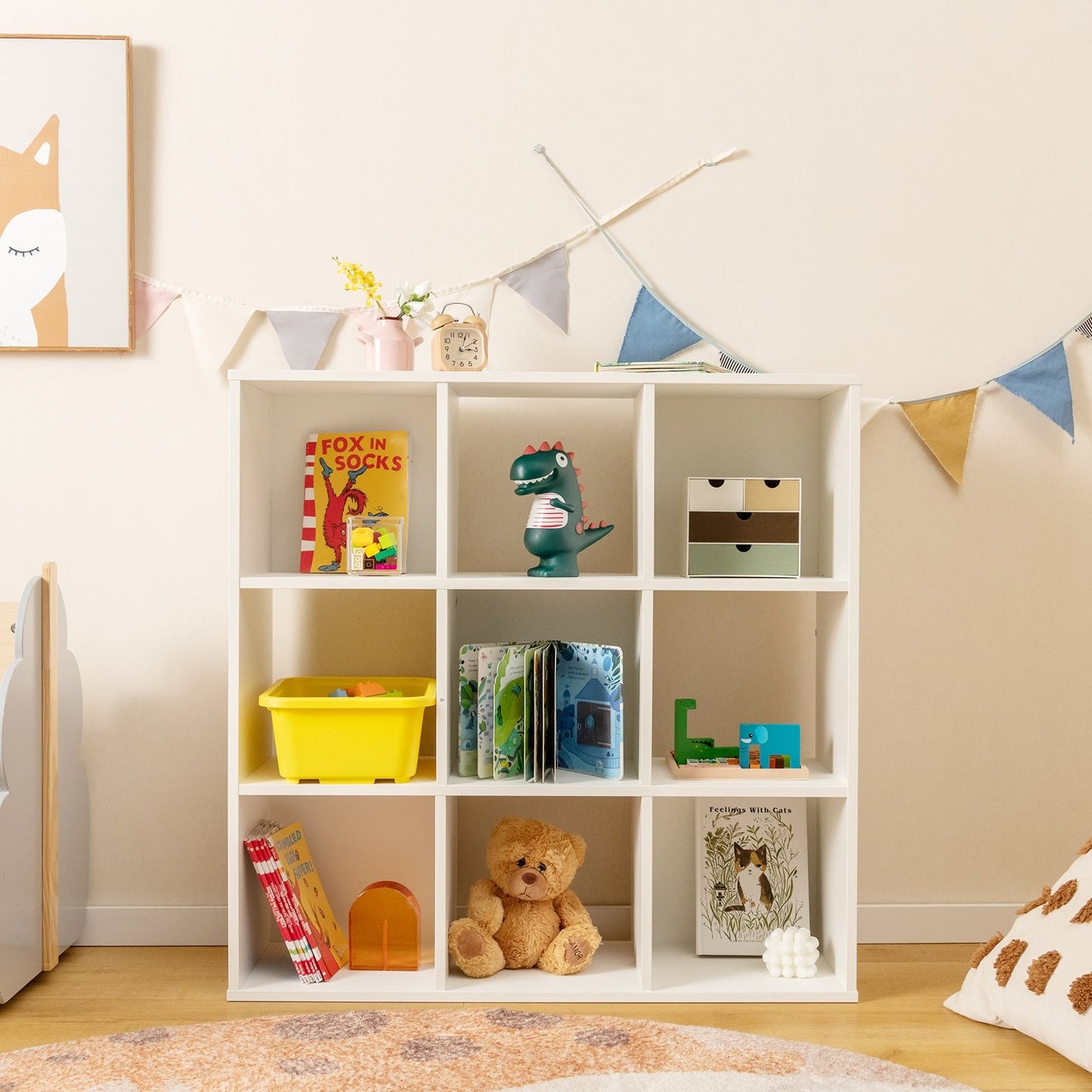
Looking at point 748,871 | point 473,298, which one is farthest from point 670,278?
point 748,871

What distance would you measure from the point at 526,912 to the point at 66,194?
166 centimetres

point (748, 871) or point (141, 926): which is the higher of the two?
point (748, 871)

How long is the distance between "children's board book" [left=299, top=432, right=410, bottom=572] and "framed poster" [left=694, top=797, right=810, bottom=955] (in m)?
0.84

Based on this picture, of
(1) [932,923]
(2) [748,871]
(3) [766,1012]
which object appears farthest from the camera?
(1) [932,923]

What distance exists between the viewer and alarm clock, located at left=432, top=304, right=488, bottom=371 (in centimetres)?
181

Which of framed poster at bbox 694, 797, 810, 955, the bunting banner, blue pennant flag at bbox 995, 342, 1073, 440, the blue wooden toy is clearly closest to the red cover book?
framed poster at bbox 694, 797, 810, 955

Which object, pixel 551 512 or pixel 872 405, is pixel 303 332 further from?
pixel 872 405

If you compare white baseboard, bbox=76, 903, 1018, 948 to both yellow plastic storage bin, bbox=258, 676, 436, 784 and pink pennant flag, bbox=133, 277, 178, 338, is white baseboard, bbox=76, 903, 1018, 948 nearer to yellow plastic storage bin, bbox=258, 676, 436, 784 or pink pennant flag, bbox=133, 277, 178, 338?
yellow plastic storage bin, bbox=258, 676, 436, 784

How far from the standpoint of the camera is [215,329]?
2.02m

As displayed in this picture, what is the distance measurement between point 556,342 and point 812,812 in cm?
108

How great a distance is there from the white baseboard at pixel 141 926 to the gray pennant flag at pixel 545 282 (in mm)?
1370

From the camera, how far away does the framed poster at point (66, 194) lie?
1996 mm

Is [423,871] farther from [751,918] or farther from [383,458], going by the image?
[383,458]

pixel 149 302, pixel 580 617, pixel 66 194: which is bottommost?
pixel 580 617
